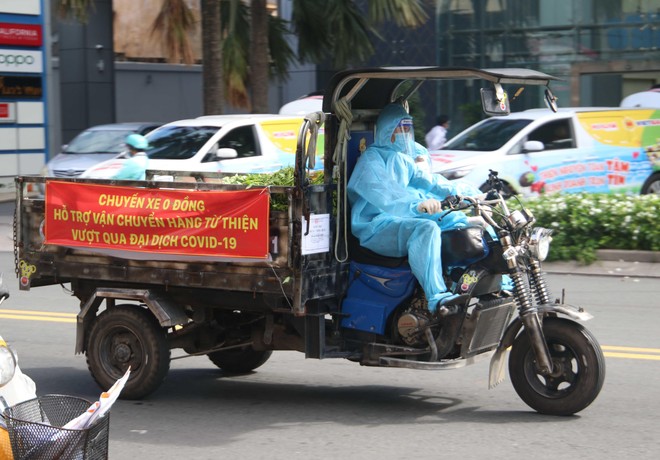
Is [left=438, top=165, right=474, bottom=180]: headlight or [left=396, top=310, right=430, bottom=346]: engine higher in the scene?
[left=438, top=165, right=474, bottom=180]: headlight

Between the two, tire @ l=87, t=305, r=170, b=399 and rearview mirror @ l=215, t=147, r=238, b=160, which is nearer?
tire @ l=87, t=305, r=170, b=399

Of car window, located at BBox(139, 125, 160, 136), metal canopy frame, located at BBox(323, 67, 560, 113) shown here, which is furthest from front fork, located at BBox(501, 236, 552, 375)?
car window, located at BBox(139, 125, 160, 136)

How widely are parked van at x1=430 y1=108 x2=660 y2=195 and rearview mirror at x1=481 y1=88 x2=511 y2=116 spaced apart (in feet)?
29.9

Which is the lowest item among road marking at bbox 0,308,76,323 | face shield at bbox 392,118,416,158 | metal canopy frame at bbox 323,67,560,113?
road marking at bbox 0,308,76,323

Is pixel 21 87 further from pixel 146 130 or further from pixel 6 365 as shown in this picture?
pixel 6 365

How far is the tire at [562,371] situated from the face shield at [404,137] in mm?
1432

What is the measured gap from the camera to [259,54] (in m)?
20.1

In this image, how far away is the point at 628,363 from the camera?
319 inches

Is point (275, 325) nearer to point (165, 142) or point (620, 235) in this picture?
point (620, 235)

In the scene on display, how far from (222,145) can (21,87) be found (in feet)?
33.5

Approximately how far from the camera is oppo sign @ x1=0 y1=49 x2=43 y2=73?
24.1 meters

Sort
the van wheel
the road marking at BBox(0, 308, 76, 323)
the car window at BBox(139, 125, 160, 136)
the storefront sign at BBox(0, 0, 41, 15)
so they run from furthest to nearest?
the storefront sign at BBox(0, 0, 41, 15)
the car window at BBox(139, 125, 160, 136)
the van wheel
the road marking at BBox(0, 308, 76, 323)

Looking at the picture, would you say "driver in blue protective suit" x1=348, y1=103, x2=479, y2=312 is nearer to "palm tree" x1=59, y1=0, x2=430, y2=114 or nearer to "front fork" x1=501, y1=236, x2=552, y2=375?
"front fork" x1=501, y1=236, x2=552, y2=375

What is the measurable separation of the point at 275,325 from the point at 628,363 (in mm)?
2814
